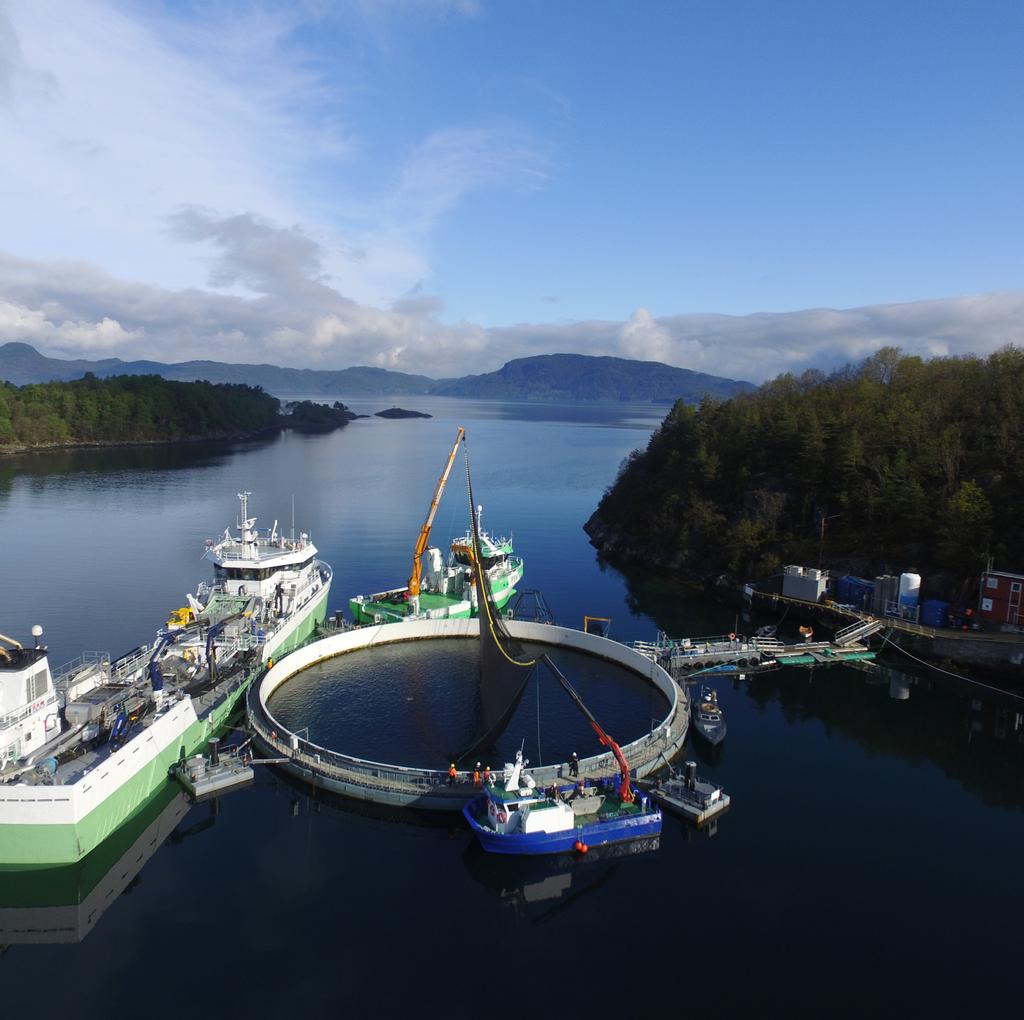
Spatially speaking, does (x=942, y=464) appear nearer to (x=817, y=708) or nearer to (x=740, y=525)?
(x=740, y=525)

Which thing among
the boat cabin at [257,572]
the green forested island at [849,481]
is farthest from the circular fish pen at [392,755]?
the green forested island at [849,481]

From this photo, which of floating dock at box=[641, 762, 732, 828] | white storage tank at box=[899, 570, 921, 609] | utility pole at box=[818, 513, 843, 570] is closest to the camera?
floating dock at box=[641, 762, 732, 828]

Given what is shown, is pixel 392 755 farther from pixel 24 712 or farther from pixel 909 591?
pixel 909 591

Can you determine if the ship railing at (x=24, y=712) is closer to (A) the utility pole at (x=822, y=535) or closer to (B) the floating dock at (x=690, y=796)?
(B) the floating dock at (x=690, y=796)

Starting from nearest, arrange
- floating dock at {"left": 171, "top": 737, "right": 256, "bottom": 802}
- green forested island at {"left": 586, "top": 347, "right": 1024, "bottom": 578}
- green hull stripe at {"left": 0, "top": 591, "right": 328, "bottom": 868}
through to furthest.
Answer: green hull stripe at {"left": 0, "top": 591, "right": 328, "bottom": 868} → floating dock at {"left": 171, "top": 737, "right": 256, "bottom": 802} → green forested island at {"left": 586, "top": 347, "right": 1024, "bottom": 578}

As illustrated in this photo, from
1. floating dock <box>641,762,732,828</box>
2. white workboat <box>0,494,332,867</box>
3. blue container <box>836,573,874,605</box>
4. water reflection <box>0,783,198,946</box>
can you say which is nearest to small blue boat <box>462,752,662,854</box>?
floating dock <box>641,762,732,828</box>

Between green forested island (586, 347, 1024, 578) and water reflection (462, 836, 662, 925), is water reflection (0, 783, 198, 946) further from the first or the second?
green forested island (586, 347, 1024, 578)
